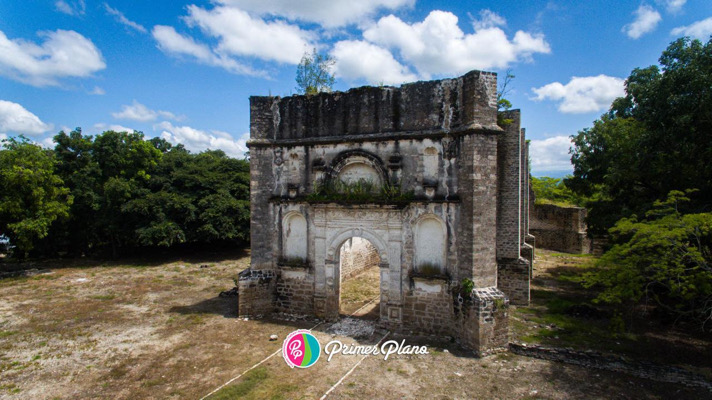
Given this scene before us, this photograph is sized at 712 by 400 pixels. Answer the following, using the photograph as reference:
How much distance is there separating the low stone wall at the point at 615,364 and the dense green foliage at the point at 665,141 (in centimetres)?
456

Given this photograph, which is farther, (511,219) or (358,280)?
(358,280)

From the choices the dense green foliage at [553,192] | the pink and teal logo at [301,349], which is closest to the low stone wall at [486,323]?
the pink and teal logo at [301,349]

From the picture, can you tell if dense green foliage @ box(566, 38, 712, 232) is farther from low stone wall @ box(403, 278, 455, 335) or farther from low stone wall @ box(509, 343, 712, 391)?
low stone wall @ box(403, 278, 455, 335)

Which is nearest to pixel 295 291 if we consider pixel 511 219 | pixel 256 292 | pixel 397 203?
pixel 256 292

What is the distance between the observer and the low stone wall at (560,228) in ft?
79.0

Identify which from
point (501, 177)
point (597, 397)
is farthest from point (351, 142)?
point (597, 397)

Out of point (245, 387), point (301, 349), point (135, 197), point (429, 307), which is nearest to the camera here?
point (245, 387)

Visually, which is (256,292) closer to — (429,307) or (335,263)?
(335,263)

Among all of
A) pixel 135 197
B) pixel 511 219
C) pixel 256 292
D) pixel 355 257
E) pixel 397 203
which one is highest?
pixel 135 197

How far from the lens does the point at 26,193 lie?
56.8 feet

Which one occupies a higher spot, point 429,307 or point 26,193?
point 26,193

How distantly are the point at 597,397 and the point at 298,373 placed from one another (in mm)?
5986

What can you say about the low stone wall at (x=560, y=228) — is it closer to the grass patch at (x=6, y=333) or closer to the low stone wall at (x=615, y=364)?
the low stone wall at (x=615, y=364)

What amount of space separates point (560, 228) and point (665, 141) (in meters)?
16.1
